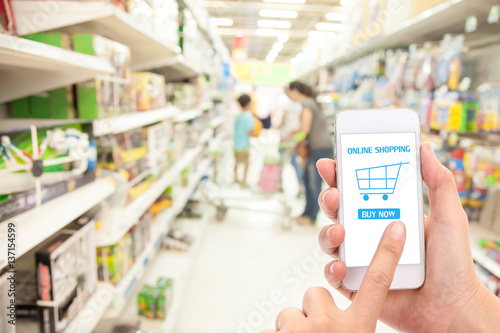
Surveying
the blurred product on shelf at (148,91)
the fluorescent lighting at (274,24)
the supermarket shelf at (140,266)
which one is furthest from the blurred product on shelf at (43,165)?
the fluorescent lighting at (274,24)

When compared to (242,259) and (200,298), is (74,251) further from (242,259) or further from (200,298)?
(242,259)

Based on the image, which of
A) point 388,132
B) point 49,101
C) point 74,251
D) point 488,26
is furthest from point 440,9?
point 74,251

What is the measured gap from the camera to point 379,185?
2.52 ft

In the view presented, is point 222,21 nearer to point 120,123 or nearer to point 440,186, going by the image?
point 120,123

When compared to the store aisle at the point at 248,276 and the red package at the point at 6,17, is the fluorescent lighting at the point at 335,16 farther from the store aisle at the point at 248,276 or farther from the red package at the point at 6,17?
the red package at the point at 6,17

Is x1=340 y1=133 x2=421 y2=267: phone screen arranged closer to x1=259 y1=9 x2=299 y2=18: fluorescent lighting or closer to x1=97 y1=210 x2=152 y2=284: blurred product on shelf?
x1=97 y1=210 x2=152 y2=284: blurred product on shelf

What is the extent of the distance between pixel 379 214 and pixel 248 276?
6.40 feet

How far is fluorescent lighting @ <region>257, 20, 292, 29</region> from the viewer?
406 inches

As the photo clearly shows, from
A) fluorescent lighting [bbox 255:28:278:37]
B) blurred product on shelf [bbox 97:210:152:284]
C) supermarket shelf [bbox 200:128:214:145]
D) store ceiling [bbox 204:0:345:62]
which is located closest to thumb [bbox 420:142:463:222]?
blurred product on shelf [bbox 97:210:152:284]

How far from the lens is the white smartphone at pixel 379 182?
75 cm

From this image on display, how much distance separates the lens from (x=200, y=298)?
88.2 inches

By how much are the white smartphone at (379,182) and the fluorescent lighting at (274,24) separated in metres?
10.3

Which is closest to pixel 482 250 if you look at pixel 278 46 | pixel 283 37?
pixel 283 37

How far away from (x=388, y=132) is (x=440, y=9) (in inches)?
61.5
